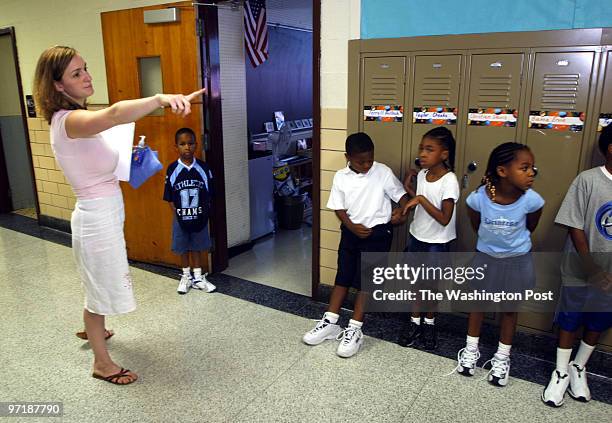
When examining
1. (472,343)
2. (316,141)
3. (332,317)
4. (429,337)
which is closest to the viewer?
(472,343)

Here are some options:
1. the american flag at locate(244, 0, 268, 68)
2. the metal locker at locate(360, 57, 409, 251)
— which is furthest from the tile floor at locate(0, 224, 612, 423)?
the american flag at locate(244, 0, 268, 68)

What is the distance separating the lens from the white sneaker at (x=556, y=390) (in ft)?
7.55

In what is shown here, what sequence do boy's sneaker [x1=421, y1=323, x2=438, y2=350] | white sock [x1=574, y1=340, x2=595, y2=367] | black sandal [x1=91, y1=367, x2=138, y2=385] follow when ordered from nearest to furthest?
1. white sock [x1=574, y1=340, x2=595, y2=367]
2. black sandal [x1=91, y1=367, x2=138, y2=385]
3. boy's sneaker [x1=421, y1=323, x2=438, y2=350]

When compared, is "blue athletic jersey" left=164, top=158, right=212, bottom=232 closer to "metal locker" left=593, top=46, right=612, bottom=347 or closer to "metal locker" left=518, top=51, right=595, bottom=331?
"metal locker" left=518, top=51, right=595, bottom=331

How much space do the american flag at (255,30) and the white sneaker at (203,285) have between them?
2.04m

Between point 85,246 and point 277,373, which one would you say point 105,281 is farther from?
point 277,373

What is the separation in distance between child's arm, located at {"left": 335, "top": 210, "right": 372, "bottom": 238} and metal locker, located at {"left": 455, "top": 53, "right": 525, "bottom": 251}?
1.93ft

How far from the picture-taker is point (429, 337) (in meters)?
2.84

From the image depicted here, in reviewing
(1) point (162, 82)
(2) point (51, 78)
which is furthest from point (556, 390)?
(1) point (162, 82)

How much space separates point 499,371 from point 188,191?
2305 millimetres

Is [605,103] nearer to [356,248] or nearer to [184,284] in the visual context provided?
[356,248]

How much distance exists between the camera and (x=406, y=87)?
2838 mm

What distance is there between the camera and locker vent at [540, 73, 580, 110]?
2426 mm

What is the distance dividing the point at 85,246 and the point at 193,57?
1801mm
